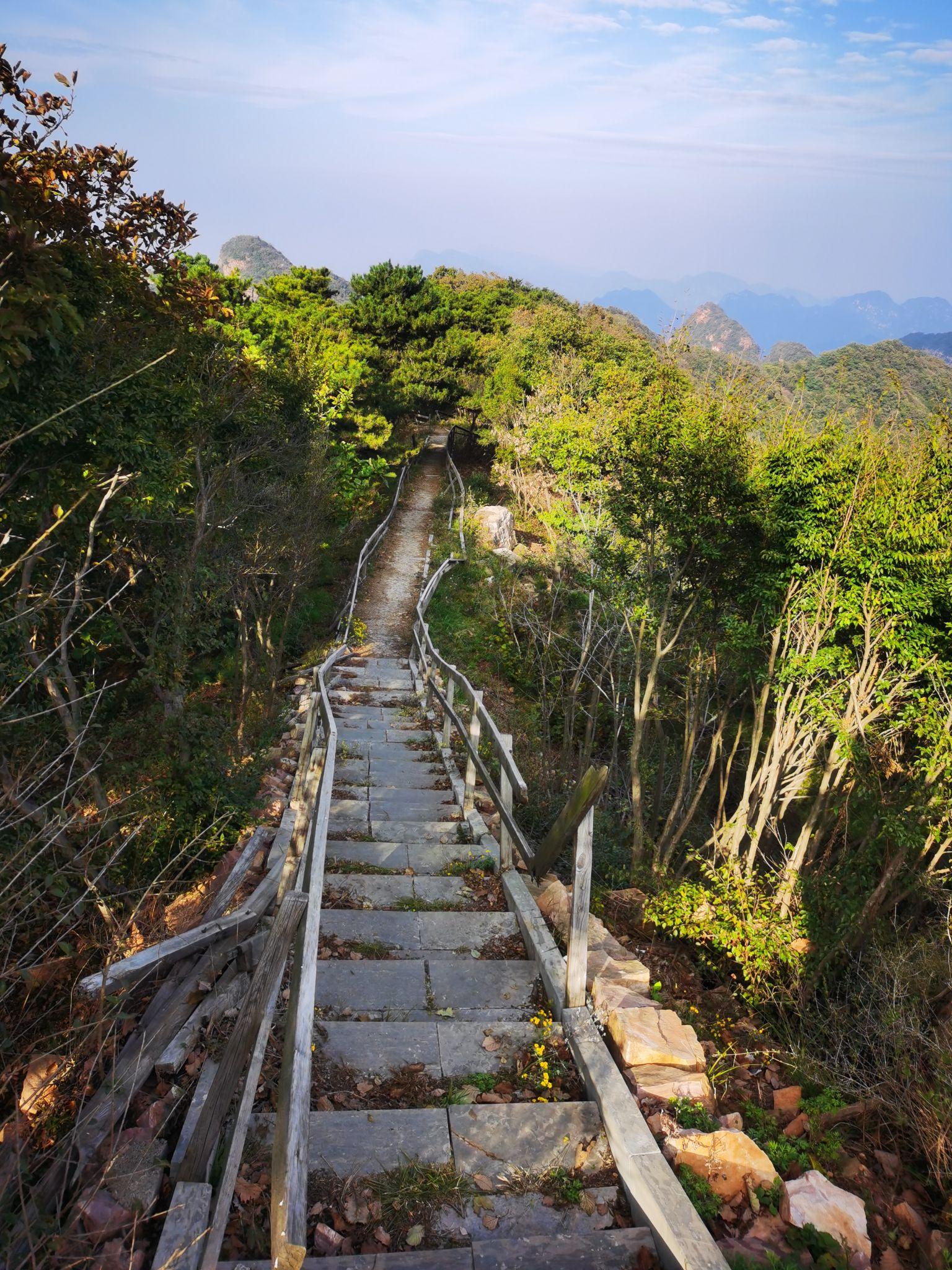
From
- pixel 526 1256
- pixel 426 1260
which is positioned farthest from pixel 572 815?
pixel 426 1260

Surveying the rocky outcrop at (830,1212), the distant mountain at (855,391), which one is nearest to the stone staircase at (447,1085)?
the rocky outcrop at (830,1212)

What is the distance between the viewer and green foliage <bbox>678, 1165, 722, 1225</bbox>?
2.87 m

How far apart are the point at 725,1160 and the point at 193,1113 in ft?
6.78

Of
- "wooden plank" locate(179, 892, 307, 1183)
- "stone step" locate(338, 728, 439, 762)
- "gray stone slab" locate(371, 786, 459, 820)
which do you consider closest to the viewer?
"wooden plank" locate(179, 892, 307, 1183)

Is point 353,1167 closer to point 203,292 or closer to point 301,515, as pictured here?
point 203,292

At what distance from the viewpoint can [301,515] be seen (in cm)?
1516

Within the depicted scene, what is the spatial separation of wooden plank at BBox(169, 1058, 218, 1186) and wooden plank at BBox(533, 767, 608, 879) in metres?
1.75

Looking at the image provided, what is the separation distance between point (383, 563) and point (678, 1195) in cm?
2279

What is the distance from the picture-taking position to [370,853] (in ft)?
19.7

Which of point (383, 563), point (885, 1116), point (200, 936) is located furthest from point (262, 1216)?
point (383, 563)

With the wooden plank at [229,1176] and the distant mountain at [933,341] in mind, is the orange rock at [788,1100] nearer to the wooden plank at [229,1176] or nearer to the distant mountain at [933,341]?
the wooden plank at [229,1176]

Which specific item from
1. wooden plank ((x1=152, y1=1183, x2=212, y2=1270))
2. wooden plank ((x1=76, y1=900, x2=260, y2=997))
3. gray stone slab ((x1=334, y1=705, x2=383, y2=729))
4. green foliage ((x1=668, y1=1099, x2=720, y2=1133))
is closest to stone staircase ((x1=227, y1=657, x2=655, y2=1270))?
wooden plank ((x1=152, y1=1183, x2=212, y2=1270))

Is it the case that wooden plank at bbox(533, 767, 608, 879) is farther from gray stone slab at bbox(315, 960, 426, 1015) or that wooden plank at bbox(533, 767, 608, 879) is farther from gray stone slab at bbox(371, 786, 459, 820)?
gray stone slab at bbox(371, 786, 459, 820)

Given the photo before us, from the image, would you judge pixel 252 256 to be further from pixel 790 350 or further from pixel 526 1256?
pixel 526 1256
